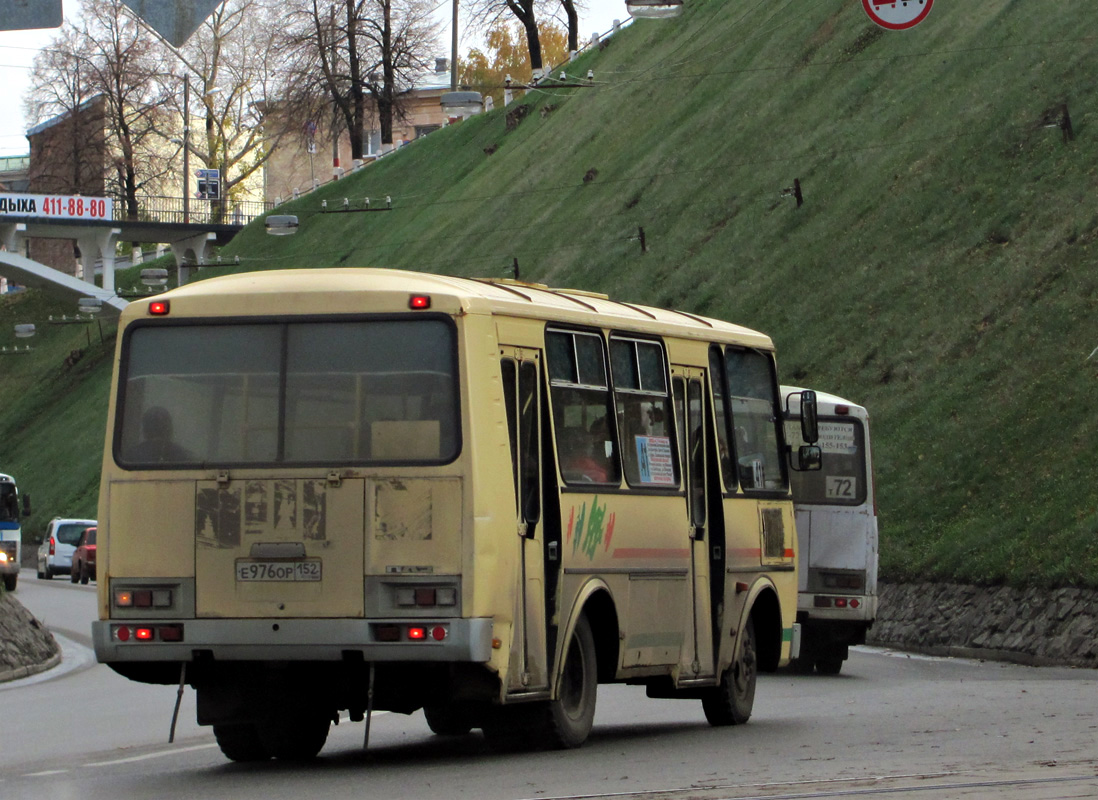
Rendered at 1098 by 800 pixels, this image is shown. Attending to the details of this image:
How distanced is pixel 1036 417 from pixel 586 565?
60.5 feet

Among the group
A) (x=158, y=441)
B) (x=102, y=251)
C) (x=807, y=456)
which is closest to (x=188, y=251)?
(x=102, y=251)

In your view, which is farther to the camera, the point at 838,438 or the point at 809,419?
the point at 838,438

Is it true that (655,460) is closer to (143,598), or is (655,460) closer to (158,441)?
(158,441)

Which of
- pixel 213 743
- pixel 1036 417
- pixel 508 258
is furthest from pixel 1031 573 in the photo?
pixel 508 258

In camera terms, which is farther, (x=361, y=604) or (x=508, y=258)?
(x=508, y=258)

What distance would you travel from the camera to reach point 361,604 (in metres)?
11.5

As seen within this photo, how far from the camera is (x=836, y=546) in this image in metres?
22.9

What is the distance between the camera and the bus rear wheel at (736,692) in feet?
49.5

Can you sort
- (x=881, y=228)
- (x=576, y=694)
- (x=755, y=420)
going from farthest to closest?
1. (x=881, y=228)
2. (x=755, y=420)
3. (x=576, y=694)

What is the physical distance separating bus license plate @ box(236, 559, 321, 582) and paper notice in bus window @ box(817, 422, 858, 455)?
12.5m

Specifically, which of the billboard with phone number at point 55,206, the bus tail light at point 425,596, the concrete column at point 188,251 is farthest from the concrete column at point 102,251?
the bus tail light at point 425,596

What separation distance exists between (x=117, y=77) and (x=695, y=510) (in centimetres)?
7818

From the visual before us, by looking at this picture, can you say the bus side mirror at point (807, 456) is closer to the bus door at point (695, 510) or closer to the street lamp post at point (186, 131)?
the bus door at point (695, 510)

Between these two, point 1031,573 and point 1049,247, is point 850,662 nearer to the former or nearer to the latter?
point 1031,573
